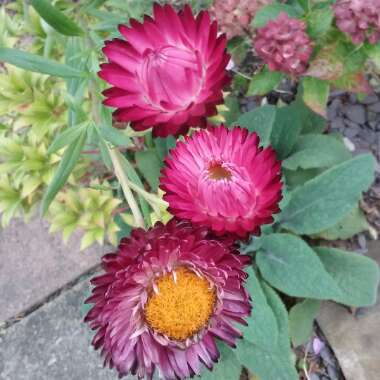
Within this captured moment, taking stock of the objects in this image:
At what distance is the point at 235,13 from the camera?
1.42m

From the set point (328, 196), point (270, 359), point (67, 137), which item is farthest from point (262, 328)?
point (67, 137)

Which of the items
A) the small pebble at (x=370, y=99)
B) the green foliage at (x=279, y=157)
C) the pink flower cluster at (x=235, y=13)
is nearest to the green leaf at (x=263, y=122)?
the green foliage at (x=279, y=157)

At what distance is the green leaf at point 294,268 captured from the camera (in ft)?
4.49

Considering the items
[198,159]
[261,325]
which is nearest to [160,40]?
[198,159]

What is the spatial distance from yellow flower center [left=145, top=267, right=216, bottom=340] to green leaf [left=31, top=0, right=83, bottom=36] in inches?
20.7

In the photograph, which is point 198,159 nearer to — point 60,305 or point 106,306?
point 106,306

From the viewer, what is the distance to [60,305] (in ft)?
5.91

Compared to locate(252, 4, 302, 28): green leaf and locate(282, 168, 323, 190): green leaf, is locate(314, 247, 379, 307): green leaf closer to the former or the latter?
locate(282, 168, 323, 190): green leaf

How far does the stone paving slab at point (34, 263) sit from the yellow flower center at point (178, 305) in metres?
0.92

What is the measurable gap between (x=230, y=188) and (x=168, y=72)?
0.65ft

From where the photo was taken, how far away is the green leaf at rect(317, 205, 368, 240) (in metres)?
1.63

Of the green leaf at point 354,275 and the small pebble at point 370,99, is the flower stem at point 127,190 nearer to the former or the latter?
the green leaf at point 354,275

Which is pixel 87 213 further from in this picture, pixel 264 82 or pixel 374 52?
pixel 374 52

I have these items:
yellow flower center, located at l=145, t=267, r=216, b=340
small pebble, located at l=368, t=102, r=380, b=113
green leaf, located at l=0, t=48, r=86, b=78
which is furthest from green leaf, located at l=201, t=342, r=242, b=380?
small pebble, located at l=368, t=102, r=380, b=113
